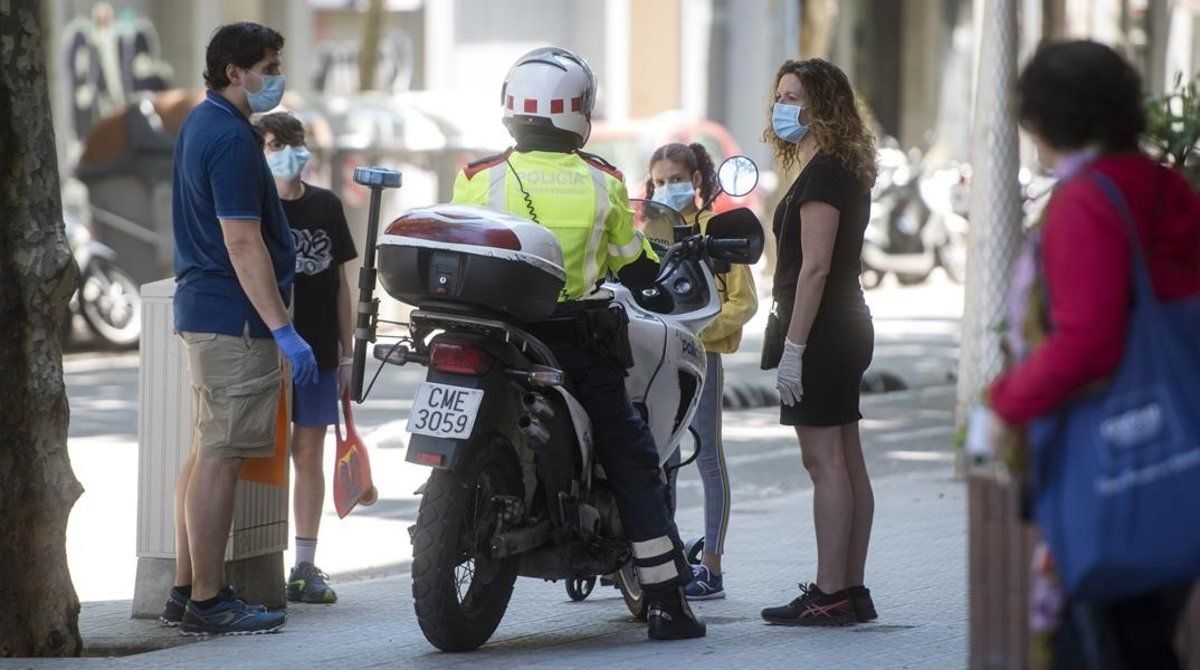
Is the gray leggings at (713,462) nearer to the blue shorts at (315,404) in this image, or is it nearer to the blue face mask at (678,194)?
the blue face mask at (678,194)

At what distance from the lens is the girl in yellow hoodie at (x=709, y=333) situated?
7430mm

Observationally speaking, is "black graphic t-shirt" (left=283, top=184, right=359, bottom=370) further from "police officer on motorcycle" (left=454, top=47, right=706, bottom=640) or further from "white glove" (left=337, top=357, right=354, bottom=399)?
"police officer on motorcycle" (left=454, top=47, right=706, bottom=640)

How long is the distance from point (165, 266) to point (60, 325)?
1366 cm

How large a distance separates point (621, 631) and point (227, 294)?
5.28ft

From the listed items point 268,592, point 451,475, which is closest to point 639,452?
point 451,475

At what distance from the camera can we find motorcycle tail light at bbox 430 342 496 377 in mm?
5918

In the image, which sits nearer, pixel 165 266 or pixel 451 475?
pixel 451 475

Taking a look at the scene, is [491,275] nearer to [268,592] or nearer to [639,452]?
[639,452]

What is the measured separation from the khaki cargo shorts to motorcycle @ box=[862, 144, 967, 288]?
20462mm

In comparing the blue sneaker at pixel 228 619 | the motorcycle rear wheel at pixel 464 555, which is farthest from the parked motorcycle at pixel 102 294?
the motorcycle rear wheel at pixel 464 555

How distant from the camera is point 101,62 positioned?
26.5m

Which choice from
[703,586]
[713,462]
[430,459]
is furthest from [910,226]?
[430,459]

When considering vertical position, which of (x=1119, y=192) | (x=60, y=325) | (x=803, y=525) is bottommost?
(x=803, y=525)

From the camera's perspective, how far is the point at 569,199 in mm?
6180
